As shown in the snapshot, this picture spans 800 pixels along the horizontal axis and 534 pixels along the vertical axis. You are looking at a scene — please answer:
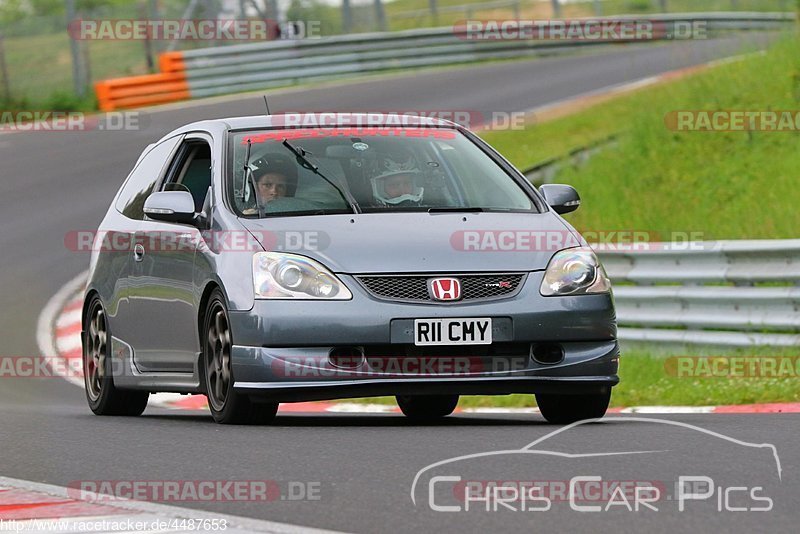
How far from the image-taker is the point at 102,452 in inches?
298

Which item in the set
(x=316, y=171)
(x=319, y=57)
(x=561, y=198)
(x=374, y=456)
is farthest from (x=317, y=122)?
(x=319, y=57)

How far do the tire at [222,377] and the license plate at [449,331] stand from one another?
32.5 inches

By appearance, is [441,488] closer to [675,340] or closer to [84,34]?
[675,340]

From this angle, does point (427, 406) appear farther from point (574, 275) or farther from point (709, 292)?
point (709, 292)

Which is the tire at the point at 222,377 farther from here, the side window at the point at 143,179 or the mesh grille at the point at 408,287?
the side window at the point at 143,179

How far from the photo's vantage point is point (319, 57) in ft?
115

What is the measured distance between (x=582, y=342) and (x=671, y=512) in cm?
296

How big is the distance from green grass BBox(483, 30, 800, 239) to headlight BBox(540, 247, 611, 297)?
616cm

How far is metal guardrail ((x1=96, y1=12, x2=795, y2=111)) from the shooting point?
103 feet

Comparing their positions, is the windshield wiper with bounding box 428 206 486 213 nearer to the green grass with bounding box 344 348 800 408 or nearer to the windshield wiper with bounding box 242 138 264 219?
the windshield wiper with bounding box 242 138 264 219

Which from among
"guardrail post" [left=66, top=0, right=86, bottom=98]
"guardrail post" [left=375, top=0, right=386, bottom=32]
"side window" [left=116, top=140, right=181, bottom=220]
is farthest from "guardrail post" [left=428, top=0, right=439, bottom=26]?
"side window" [left=116, top=140, right=181, bottom=220]

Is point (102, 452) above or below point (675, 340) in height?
above

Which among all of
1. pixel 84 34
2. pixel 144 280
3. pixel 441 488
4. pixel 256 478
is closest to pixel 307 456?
pixel 256 478

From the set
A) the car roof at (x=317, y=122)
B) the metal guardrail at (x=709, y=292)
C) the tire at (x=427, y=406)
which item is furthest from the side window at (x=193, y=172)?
the metal guardrail at (x=709, y=292)
